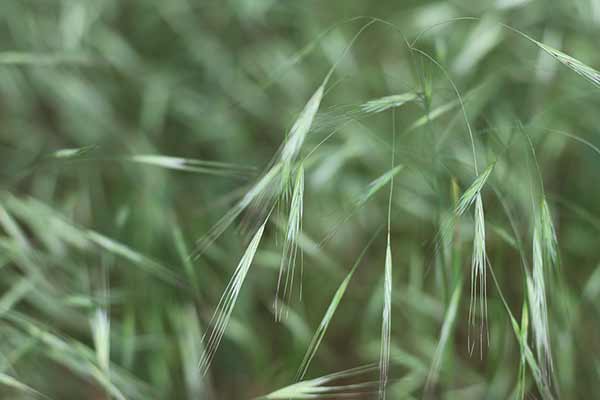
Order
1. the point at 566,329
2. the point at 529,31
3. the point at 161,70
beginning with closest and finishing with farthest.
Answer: the point at 566,329 → the point at 529,31 → the point at 161,70

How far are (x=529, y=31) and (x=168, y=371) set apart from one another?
907 mm

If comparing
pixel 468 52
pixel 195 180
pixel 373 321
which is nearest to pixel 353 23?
pixel 468 52

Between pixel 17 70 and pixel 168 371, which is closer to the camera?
pixel 168 371

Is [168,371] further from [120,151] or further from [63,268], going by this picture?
[120,151]

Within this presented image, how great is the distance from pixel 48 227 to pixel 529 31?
946 millimetres

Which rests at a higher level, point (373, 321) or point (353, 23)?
point (353, 23)

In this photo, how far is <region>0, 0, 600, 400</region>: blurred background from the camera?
1.03 metres

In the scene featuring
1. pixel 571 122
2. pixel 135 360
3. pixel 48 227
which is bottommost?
pixel 135 360

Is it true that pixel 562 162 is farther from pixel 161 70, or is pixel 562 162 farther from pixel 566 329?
pixel 161 70

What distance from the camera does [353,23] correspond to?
152 cm

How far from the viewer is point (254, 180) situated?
41.4 inches

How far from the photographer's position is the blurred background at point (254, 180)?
40.5 inches

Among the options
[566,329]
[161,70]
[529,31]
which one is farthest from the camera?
[161,70]

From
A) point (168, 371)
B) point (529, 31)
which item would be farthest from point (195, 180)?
point (529, 31)
